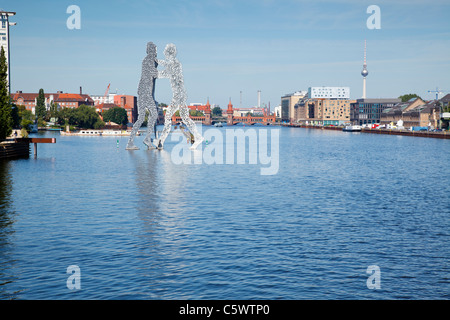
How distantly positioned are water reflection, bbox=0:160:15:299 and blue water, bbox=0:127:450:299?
6 cm

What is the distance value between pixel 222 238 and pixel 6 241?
11728 mm

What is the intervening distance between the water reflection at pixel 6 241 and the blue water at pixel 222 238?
6cm

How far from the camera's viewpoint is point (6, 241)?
27812mm

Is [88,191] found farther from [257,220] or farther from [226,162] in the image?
[226,162]

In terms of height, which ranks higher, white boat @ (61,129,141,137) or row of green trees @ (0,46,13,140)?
row of green trees @ (0,46,13,140)

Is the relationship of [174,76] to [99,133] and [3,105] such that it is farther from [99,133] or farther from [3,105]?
[99,133]

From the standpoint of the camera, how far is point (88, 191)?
155 feet

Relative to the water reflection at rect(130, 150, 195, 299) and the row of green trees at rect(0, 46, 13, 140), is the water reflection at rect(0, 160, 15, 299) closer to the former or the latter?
the water reflection at rect(130, 150, 195, 299)

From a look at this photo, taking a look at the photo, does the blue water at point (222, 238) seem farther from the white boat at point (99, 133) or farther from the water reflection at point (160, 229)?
the white boat at point (99, 133)

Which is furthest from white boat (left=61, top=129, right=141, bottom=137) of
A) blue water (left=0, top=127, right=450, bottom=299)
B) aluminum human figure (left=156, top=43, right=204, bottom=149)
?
blue water (left=0, top=127, right=450, bottom=299)

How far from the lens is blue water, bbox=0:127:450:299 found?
2102 centimetres

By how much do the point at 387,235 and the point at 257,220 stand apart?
27.6 feet

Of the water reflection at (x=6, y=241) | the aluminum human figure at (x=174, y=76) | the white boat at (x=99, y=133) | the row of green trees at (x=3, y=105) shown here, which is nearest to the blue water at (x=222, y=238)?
the water reflection at (x=6, y=241)
